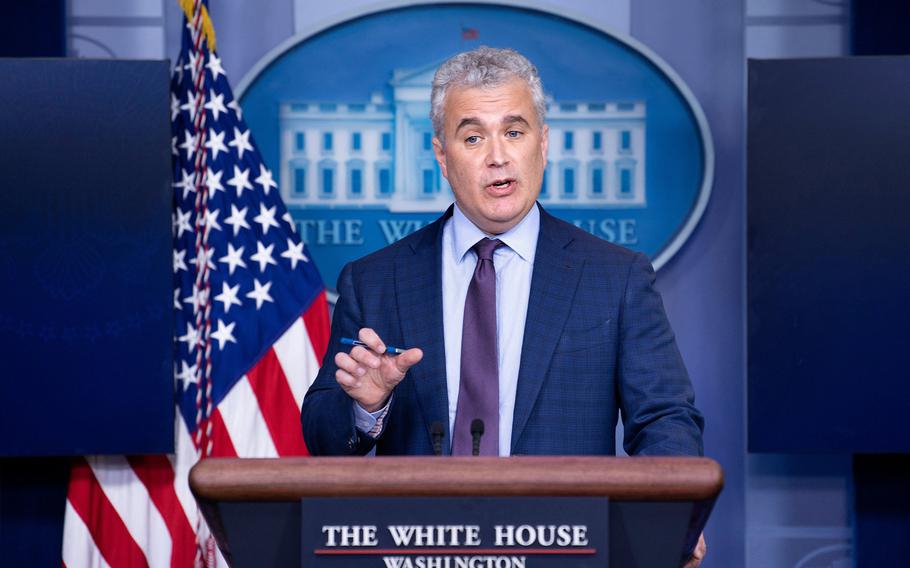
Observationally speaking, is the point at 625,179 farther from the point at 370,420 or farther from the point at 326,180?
the point at 370,420

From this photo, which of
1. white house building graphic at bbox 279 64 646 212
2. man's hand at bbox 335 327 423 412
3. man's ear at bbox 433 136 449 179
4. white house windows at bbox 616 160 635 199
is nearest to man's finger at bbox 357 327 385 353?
man's hand at bbox 335 327 423 412

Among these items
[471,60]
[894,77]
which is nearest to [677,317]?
[894,77]

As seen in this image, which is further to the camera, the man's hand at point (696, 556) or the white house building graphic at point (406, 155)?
the white house building graphic at point (406, 155)

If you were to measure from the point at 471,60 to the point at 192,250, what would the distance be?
139 centimetres

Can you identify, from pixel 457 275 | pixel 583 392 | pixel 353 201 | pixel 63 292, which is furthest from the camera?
pixel 353 201

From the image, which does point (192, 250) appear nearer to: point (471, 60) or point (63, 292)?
point (63, 292)

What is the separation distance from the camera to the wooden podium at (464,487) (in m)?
1.05

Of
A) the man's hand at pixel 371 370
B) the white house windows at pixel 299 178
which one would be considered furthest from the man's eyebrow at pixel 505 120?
the white house windows at pixel 299 178

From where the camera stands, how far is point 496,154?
185 centimetres

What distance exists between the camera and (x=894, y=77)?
2.89m

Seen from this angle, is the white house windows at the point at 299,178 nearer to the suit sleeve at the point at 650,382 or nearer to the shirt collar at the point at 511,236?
the shirt collar at the point at 511,236

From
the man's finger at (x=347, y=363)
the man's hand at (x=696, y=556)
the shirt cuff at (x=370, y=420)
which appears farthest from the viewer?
the shirt cuff at (x=370, y=420)

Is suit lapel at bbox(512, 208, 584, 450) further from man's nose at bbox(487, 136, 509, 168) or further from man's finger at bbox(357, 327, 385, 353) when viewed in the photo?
man's finger at bbox(357, 327, 385, 353)

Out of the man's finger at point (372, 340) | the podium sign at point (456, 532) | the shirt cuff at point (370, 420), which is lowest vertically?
the podium sign at point (456, 532)
